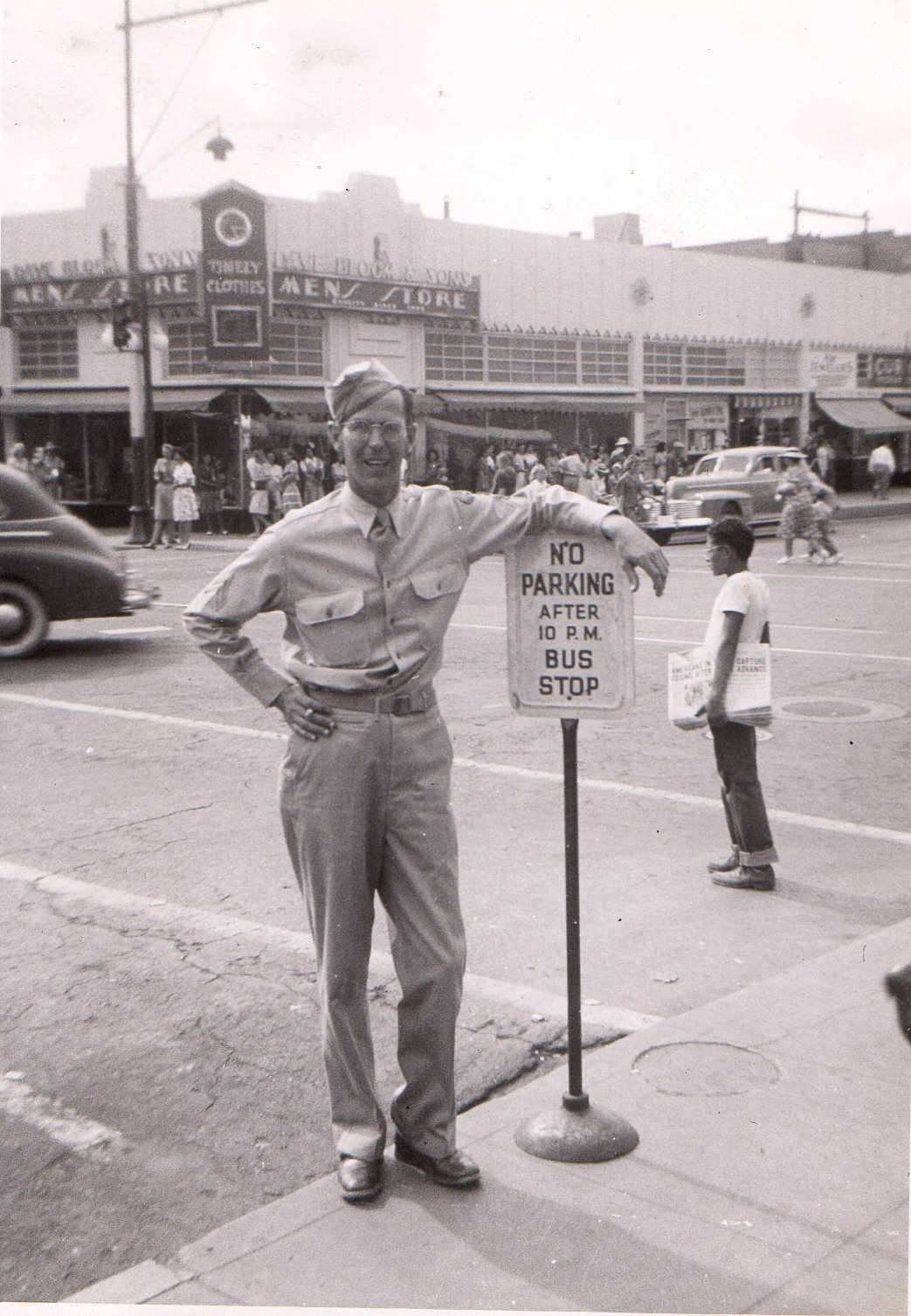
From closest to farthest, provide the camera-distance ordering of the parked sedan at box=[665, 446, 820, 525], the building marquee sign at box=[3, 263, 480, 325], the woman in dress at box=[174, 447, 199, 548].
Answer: the woman in dress at box=[174, 447, 199, 548]
the parked sedan at box=[665, 446, 820, 525]
the building marquee sign at box=[3, 263, 480, 325]

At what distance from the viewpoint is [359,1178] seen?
360cm

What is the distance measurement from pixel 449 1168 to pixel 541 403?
34257mm

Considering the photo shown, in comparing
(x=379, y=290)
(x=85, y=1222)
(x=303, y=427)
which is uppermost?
(x=379, y=290)

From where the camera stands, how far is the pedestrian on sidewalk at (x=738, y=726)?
630 centimetres

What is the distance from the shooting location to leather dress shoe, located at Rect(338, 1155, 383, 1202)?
3.57m

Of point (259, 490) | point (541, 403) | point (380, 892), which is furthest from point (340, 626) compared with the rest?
point (541, 403)

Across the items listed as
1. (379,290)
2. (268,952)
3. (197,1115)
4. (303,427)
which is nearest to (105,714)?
(268,952)

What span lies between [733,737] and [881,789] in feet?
6.81

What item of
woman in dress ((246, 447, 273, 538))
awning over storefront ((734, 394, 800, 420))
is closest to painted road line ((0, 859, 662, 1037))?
woman in dress ((246, 447, 273, 538))

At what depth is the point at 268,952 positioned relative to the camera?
5.60 metres

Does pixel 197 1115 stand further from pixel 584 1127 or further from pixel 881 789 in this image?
pixel 881 789

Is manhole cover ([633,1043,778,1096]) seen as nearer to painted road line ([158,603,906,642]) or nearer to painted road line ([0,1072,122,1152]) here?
painted road line ([0,1072,122,1152])

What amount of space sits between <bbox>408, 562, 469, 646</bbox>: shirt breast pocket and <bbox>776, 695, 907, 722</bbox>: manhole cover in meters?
6.60

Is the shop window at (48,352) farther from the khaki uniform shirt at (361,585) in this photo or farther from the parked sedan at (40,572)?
the khaki uniform shirt at (361,585)
